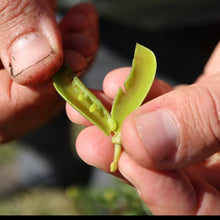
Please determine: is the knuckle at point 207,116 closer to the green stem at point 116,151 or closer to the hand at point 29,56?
the green stem at point 116,151

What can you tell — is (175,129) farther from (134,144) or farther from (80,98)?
(80,98)

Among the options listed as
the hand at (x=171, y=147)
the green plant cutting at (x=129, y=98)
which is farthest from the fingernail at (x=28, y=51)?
the hand at (x=171, y=147)

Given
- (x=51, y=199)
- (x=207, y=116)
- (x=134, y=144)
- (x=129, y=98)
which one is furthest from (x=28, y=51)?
(x=51, y=199)

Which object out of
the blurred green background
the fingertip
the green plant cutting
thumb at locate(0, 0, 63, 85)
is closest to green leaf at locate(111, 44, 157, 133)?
the green plant cutting

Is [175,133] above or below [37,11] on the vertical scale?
below

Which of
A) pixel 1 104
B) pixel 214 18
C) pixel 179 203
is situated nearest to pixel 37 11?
pixel 1 104
